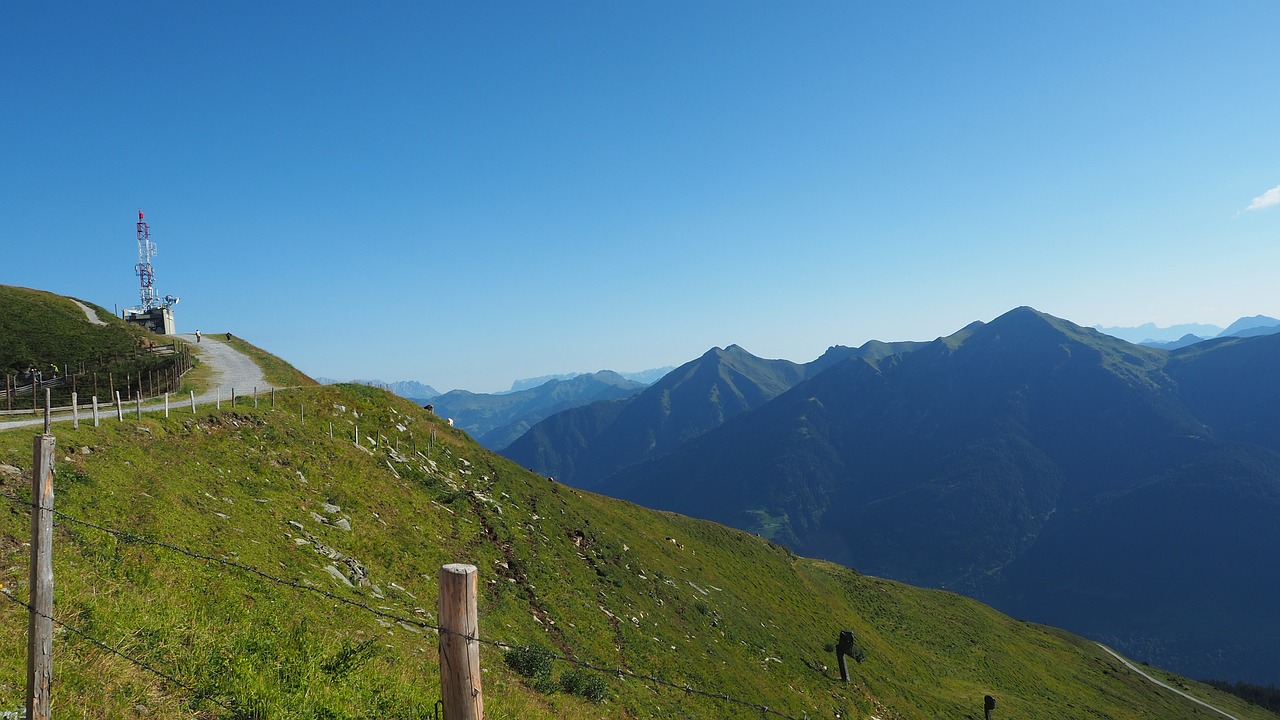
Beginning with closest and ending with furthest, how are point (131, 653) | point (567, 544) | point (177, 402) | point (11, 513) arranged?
point (131, 653), point (11, 513), point (177, 402), point (567, 544)

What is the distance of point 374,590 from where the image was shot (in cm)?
2198

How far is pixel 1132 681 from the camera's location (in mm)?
89250

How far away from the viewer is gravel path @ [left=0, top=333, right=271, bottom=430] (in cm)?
3083

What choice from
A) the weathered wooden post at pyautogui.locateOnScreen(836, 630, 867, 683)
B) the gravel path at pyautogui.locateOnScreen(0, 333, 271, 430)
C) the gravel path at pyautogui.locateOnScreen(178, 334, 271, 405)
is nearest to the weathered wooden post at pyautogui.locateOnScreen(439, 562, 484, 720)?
the gravel path at pyautogui.locateOnScreen(0, 333, 271, 430)

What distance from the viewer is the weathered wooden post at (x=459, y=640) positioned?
681cm

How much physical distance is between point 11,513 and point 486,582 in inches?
681

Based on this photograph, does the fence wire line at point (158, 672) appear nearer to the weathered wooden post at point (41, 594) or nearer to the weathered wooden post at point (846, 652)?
the weathered wooden post at point (41, 594)

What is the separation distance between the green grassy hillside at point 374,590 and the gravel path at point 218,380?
502 centimetres

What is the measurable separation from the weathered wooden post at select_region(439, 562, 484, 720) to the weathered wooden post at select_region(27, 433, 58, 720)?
220 inches

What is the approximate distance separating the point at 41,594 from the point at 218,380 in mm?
51307

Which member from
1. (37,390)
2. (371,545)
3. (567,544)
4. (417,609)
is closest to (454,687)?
(417,609)

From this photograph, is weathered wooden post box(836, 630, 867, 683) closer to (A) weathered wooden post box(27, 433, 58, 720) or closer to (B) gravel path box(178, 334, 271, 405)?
(B) gravel path box(178, 334, 271, 405)

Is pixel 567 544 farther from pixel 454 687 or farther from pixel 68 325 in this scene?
pixel 68 325

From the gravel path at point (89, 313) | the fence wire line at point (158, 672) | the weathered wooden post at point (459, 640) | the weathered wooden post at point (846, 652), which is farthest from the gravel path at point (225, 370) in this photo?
the weathered wooden post at point (846, 652)
